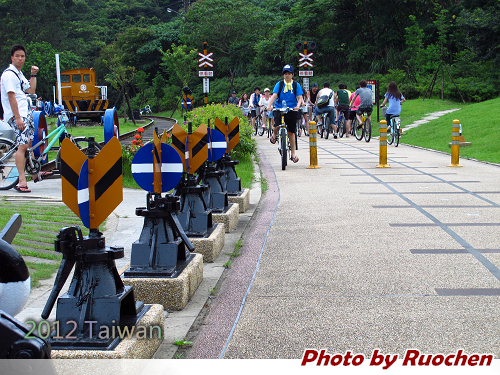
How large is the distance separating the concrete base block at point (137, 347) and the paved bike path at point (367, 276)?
28 cm

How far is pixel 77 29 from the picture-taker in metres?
76.9

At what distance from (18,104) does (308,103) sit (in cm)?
1423

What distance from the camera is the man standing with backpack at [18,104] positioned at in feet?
28.2

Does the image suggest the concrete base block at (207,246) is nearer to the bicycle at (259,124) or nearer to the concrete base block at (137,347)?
the concrete base block at (137,347)

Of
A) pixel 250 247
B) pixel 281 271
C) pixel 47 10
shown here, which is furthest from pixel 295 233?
pixel 47 10

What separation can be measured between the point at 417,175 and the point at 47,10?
68.7 meters

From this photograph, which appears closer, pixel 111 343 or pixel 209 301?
pixel 111 343

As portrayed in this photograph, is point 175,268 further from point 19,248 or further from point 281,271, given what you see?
point 19,248

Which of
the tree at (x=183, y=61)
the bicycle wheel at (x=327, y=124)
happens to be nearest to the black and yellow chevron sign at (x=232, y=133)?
the bicycle wheel at (x=327, y=124)

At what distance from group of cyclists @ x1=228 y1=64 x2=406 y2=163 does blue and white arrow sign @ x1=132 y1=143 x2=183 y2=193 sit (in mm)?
6652

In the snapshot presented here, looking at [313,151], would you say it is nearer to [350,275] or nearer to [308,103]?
[350,275]

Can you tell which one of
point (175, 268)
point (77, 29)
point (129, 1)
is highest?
point (129, 1)

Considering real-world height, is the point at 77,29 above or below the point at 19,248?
above

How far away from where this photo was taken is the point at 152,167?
4.30 meters
